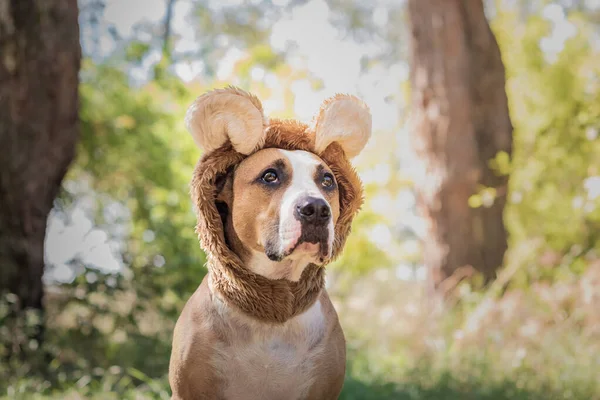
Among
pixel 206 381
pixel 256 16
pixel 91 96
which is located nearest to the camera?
pixel 206 381

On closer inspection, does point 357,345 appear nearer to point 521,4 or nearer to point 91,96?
point 91,96

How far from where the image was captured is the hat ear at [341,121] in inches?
102

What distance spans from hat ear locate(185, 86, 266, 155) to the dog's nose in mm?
405

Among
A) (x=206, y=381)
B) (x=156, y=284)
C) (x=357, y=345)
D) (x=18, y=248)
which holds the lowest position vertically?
(x=357, y=345)

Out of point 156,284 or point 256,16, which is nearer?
point 156,284

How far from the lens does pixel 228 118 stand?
97.4 inches

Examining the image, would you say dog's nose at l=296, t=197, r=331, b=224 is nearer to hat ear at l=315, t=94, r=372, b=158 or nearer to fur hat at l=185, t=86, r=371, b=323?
fur hat at l=185, t=86, r=371, b=323

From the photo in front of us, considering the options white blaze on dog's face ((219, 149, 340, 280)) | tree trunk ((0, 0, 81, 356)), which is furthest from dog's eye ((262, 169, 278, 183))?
tree trunk ((0, 0, 81, 356))

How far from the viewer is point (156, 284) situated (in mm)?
5805

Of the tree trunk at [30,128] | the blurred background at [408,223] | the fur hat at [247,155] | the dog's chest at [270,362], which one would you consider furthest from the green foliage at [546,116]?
the dog's chest at [270,362]

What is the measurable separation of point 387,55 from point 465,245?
7.15 metres

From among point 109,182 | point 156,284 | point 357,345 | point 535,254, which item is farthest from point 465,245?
point 109,182

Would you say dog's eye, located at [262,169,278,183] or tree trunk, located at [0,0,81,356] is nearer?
dog's eye, located at [262,169,278,183]

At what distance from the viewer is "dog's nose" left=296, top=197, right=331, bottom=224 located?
7.24 ft
